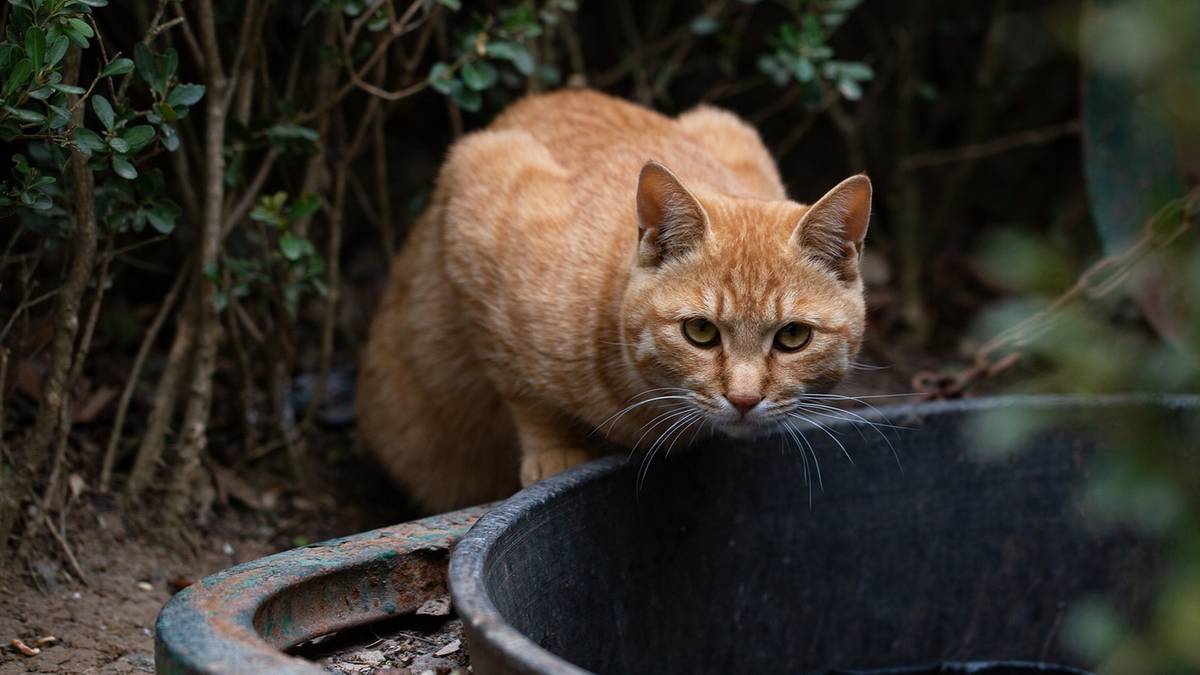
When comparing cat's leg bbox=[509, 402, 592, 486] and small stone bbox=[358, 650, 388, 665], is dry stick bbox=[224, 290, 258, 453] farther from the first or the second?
small stone bbox=[358, 650, 388, 665]

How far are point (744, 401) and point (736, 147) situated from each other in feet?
4.39

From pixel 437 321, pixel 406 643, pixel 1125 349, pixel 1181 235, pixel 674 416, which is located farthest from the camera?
pixel 437 321

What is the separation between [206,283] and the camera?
10.4 feet

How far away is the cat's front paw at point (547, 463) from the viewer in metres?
3.05

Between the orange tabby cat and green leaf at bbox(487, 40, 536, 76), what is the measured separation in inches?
9.7

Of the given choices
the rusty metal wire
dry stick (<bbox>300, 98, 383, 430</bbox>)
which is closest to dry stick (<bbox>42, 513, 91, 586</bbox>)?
dry stick (<bbox>300, 98, 383, 430</bbox>)

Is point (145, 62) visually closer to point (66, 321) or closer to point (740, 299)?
point (66, 321)

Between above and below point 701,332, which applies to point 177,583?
Answer: below

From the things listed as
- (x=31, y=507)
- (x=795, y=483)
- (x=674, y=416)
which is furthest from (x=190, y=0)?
(x=795, y=483)

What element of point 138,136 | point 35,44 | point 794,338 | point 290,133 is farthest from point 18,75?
point 794,338

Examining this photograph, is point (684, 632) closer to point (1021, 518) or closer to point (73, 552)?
point (1021, 518)

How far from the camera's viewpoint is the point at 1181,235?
2555 millimetres

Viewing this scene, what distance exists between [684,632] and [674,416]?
1.67 feet

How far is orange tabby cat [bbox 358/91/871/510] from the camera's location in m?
2.62
